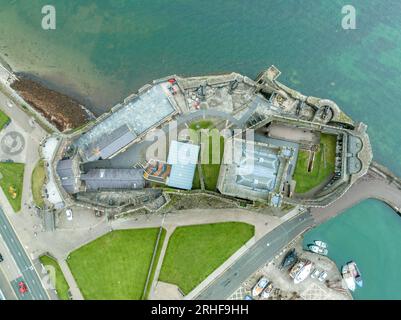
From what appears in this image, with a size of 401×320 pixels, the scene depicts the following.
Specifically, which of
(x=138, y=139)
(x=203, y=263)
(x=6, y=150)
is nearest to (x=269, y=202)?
(x=203, y=263)

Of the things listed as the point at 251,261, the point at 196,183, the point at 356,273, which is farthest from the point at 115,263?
the point at 356,273

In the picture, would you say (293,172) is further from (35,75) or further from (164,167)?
(35,75)

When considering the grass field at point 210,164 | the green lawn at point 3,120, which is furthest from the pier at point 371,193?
the green lawn at point 3,120

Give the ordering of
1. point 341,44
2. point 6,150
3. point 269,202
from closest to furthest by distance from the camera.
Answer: point 269,202, point 6,150, point 341,44

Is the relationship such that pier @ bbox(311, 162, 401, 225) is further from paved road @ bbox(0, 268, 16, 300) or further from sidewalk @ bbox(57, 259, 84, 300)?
paved road @ bbox(0, 268, 16, 300)

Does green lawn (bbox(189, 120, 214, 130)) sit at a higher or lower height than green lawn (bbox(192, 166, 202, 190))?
higher

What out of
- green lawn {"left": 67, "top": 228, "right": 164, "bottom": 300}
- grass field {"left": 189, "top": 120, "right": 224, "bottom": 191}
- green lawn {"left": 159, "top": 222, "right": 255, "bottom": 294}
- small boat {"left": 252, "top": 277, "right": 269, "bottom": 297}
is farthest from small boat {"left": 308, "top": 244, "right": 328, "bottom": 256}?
green lawn {"left": 67, "top": 228, "right": 164, "bottom": 300}
